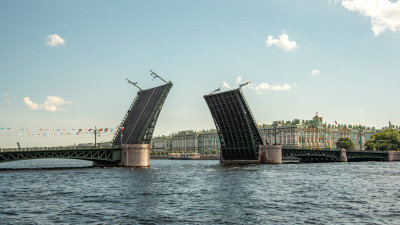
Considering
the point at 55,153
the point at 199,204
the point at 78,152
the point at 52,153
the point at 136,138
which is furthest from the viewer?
the point at 136,138

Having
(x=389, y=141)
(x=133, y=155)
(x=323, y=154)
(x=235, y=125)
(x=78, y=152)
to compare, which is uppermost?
(x=235, y=125)

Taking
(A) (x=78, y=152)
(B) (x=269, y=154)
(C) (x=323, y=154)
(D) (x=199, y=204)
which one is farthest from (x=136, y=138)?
(C) (x=323, y=154)

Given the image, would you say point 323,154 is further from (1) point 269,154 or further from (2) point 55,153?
(2) point 55,153

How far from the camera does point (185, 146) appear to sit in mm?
192625

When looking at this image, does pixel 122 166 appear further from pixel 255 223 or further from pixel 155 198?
pixel 255 223

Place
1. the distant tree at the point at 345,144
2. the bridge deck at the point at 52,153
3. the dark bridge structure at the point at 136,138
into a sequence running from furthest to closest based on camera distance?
the distant tree at the point at 345,144 < the dark bridge structure at the point at 136,138 < the bridge deck at the point at 52,153

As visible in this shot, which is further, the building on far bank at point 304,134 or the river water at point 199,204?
the building on far bank at point 304,134

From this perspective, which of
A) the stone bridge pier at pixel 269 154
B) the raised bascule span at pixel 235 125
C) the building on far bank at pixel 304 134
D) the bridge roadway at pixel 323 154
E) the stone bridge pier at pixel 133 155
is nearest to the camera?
the stone bridge pier at pixel 133 155

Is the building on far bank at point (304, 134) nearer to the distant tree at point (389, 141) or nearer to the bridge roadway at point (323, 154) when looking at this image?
the distant tree at point (389, 141)

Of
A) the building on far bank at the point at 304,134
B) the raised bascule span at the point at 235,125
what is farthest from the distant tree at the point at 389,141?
the raised bascule span at the point at 235,125

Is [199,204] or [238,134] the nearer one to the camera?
[199,204]

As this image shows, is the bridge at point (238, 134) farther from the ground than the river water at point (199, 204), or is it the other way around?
the bridge at point (238, 134)

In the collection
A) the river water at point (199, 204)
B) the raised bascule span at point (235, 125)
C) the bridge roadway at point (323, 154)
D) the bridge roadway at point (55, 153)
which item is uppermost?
the raised bascule span at point (235, 125)

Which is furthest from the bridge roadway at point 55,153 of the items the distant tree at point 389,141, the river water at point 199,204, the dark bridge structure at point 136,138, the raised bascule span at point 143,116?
the distant tree at point 389,141
